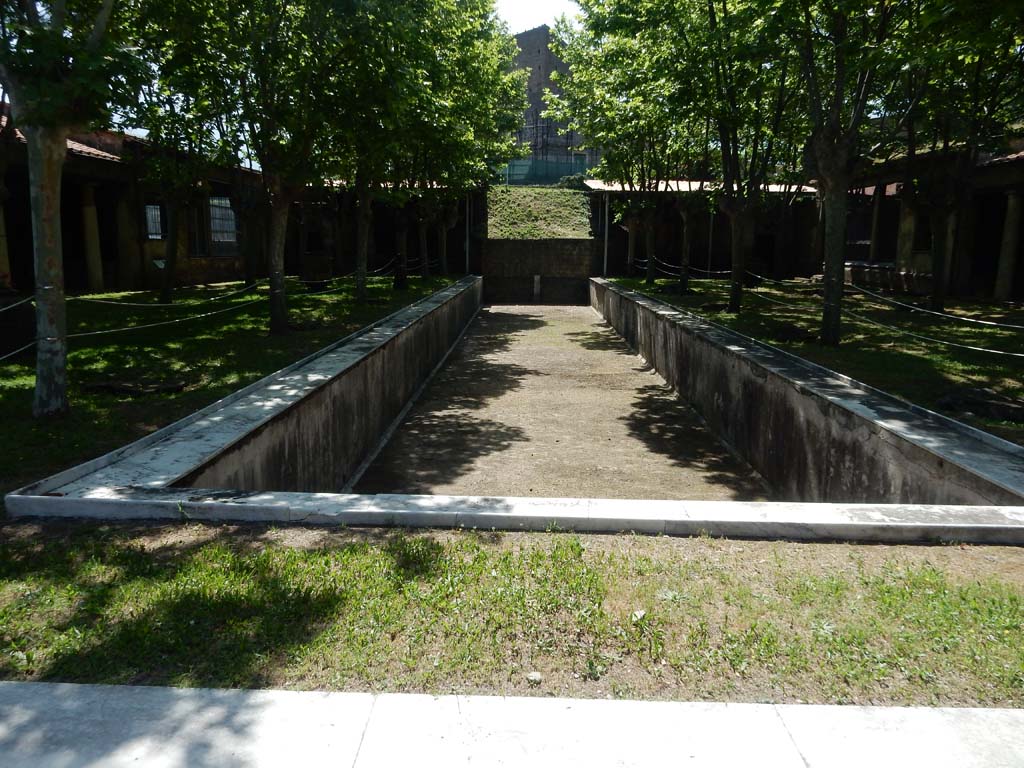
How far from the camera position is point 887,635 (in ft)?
10.6

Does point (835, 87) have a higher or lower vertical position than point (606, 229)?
higher

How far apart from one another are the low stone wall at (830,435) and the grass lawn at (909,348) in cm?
64

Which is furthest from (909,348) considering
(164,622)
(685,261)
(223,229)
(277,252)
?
(223,229)

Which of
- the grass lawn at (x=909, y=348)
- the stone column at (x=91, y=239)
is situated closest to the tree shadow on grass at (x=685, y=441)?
the grass lawn at (x=909, y=348)

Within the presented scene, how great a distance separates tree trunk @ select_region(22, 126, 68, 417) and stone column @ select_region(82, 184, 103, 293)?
45.9 feet

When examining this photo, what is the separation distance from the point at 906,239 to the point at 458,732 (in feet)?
75.0

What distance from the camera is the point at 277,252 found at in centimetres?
1232

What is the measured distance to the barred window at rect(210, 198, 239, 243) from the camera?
987 inches

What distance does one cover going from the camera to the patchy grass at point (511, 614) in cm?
295

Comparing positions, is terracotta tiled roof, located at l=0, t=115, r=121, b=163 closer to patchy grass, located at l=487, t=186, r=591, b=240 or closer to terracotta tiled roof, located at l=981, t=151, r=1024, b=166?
patchy grass, located at l=487, t=186, r=591, b=240

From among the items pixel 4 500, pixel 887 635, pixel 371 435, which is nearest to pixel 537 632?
pixel 887 635

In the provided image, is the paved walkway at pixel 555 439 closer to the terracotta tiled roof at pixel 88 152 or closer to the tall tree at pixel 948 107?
the tall tree at pixel 948 107

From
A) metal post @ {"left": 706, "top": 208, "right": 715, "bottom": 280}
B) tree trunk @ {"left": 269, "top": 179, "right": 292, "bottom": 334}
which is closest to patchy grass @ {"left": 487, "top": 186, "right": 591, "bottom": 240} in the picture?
metal post @ {"left": 706, "top": 208, "right": 715, "bottom": 280}

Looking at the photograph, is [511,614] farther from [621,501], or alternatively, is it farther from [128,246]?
[128,246]
